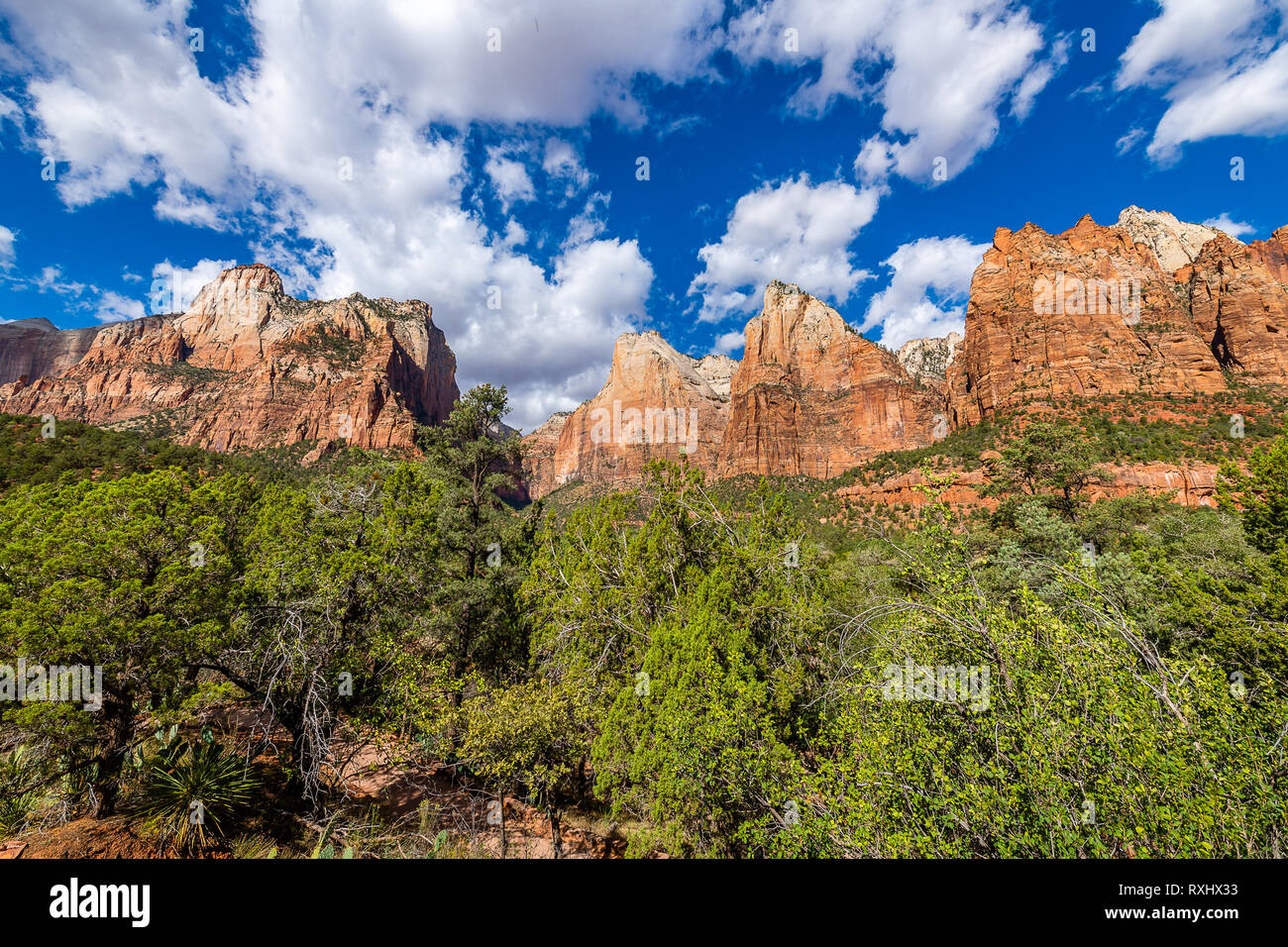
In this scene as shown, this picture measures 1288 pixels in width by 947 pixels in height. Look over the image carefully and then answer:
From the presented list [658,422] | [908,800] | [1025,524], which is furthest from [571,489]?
[908,800]

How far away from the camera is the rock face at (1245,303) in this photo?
5733cm

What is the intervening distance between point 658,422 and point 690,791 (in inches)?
5690

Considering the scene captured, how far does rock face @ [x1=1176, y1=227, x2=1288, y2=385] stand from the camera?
57334 millimetres

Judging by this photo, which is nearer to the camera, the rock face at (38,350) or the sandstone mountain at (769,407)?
the sandstone mountain at (769,407)

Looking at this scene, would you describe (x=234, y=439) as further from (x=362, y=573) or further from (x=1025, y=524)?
(x=1025, y=524)

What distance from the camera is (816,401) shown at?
408 feet

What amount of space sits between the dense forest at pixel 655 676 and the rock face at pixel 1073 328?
56.9 m

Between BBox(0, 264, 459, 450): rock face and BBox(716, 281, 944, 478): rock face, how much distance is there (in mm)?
77103
